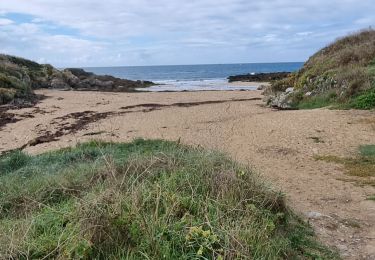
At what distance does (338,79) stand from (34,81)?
26260 mm

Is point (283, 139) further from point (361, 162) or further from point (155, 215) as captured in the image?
point (155, 215)

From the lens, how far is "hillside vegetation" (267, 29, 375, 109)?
14.0m

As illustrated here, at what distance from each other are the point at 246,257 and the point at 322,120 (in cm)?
971

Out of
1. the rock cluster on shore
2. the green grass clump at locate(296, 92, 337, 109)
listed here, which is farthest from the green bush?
the rock cluster on shore

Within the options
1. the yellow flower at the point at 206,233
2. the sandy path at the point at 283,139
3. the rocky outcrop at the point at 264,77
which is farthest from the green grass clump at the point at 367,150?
→ the rocky outcrop at the point at 264,77

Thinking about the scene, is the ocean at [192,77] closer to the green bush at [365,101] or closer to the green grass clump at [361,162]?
the green bush at [365,101]

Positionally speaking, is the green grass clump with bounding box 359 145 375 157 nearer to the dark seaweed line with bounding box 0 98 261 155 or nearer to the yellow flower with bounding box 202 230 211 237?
the yellow flower with bounding box 202 230 211 237

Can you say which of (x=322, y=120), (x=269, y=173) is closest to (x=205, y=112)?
(x=322, y=120)

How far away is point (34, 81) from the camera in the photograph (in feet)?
113

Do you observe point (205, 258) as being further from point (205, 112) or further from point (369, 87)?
point (205, 112)

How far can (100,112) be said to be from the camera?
18.2m

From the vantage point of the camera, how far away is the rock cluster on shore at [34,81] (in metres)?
24.1

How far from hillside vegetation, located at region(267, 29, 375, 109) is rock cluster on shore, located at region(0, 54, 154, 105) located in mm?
13983

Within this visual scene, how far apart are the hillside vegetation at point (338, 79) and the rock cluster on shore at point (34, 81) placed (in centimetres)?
1398
